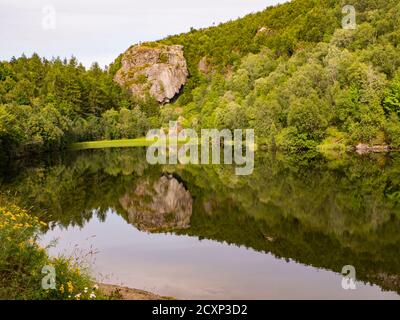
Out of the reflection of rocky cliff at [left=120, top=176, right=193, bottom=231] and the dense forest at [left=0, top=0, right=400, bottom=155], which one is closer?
the reflection of rocky cliff at [left=120, top=176, right=193, bottom=231]

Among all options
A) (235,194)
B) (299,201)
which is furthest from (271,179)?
(299,201)

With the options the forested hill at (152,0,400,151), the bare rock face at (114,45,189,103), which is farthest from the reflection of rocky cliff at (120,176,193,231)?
the bare rock face at (114,45,189,103)

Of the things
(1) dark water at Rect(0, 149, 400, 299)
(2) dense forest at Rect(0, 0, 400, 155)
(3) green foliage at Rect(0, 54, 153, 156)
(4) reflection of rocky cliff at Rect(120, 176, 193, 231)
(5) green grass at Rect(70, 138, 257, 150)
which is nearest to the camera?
(1) dark water at Rect(0, 149, 400, 299)

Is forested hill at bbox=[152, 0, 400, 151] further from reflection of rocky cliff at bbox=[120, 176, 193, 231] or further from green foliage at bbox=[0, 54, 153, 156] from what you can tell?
reflection of rocky cliff at bbox=[120, 176, 193, 231]

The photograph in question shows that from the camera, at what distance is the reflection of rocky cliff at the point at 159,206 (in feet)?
100

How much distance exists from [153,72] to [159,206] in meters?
160

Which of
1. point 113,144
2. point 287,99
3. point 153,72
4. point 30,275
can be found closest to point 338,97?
point 287,99

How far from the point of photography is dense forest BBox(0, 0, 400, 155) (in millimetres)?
76250

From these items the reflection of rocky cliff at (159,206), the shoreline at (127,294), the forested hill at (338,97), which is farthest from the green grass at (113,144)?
the shoreline at (127,294)

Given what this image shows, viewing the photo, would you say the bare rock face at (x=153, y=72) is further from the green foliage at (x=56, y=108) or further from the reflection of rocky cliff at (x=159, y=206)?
the reflection of rocky cliff at (x=159, y=206)

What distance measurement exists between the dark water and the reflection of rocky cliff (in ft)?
0.30

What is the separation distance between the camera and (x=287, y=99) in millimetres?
86125

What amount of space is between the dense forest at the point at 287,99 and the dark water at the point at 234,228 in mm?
24769
